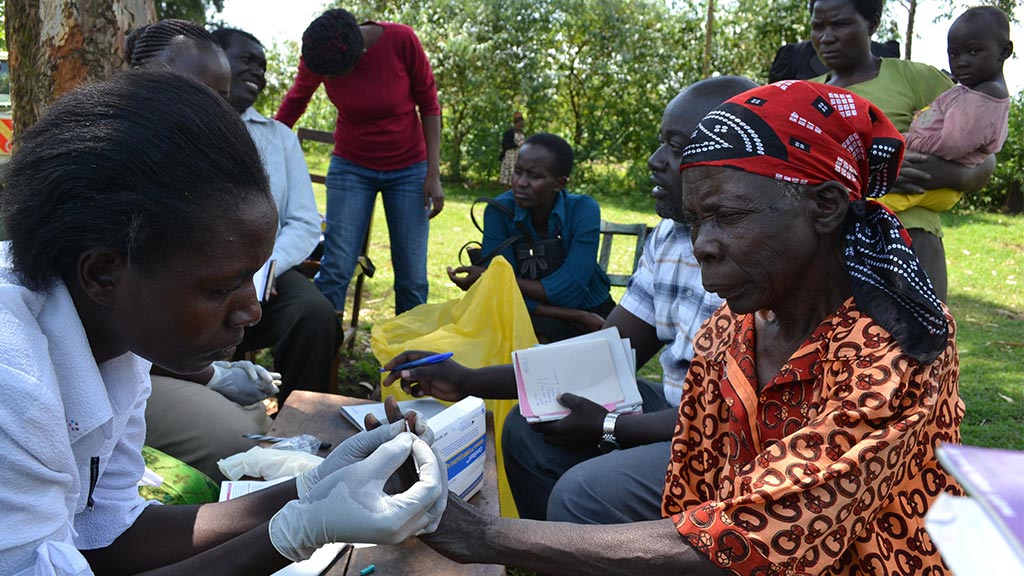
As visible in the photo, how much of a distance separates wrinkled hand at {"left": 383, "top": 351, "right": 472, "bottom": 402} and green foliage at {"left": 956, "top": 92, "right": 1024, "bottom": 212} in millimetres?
10870

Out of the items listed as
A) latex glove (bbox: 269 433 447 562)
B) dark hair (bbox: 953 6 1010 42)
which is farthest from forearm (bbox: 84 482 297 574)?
dark hair (bbox: 953 6 1010 42)

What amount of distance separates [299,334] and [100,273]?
7.75ft

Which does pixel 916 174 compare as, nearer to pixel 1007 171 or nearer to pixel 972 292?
pixel 972 292

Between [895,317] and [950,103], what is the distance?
2143 mm

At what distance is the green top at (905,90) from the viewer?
329cm

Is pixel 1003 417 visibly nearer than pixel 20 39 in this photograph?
No

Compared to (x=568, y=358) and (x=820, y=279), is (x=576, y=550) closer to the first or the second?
(x=820, y=279)

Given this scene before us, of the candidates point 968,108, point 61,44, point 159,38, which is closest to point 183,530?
point 159,38

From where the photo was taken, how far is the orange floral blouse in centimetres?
142

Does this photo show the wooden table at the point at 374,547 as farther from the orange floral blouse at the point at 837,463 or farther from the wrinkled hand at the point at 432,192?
the wrinkled hand at the point at 432,192

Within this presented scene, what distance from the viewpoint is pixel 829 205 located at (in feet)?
5.25

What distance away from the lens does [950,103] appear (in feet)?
10.6

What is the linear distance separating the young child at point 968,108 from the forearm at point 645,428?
1.44m

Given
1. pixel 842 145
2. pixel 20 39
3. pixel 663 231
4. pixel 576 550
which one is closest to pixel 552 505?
pixel 576 550
